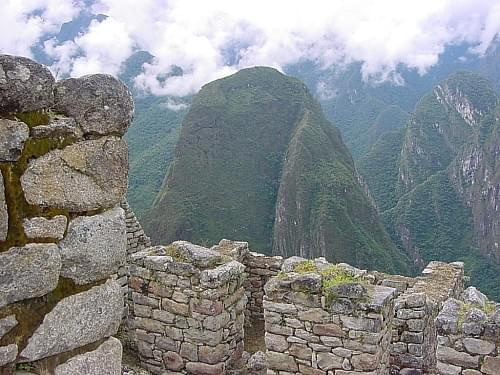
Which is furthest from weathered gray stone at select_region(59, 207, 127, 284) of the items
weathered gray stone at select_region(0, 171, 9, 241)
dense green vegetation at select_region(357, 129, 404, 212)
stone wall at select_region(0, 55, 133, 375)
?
dense green vegetation at select_region(357, 129, 404, 212)

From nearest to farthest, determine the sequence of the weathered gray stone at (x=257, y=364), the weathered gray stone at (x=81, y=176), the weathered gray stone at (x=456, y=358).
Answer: the weathered gray stone at (x=81, y=176), the weathered gray stone at (x=456, y=358), the weathered gray stone at (x=257, y=364)

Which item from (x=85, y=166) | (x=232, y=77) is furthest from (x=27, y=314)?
(x=232, y=77)

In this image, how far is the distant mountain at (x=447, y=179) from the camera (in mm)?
86562

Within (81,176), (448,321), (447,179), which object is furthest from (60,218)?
(447,179)

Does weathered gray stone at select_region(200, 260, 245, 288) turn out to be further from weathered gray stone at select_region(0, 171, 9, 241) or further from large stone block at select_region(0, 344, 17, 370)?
weathered gray stone at select_region(0, 171, 9, 241)

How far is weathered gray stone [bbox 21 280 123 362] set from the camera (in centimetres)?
209

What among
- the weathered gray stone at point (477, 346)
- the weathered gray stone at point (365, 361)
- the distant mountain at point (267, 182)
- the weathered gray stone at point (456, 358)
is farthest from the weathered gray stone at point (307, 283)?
the distant mountain at point (267, 182)

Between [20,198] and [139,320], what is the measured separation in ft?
15.3

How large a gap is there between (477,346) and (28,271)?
158 inches

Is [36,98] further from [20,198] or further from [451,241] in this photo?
[451,241]

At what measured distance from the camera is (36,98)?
2.07 meters

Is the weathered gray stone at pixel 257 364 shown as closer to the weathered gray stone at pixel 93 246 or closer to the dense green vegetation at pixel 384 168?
the weathered gray stone at pixel 93 246

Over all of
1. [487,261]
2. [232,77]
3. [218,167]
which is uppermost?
[232,77]

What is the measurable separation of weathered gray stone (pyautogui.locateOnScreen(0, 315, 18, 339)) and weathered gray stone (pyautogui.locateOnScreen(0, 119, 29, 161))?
57 centimetres
